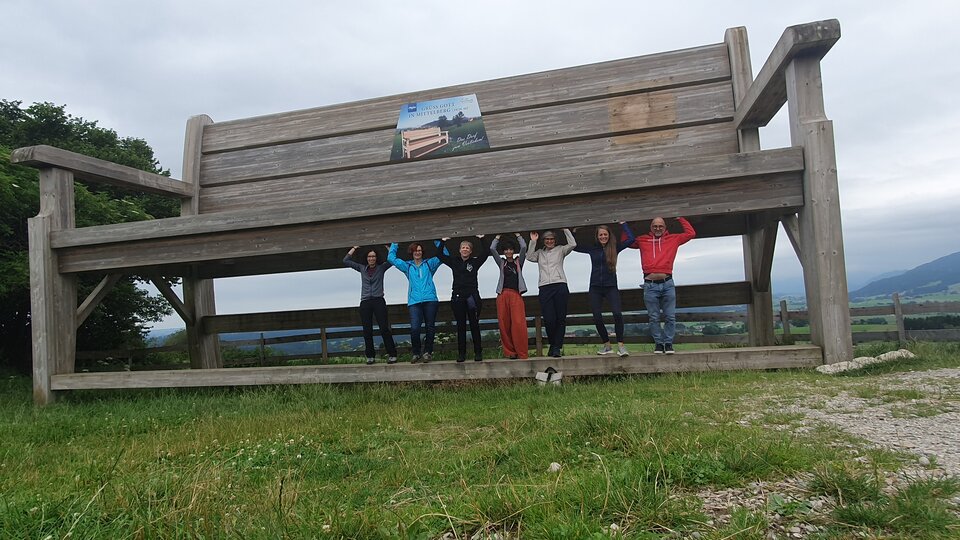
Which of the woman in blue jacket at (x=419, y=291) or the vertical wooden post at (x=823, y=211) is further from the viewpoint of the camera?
the woman in blue jacket at (x=419, y=291)

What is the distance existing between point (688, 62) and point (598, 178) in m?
2.74

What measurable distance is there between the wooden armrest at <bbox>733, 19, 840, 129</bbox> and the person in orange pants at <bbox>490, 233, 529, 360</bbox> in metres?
3.03

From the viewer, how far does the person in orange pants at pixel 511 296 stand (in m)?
6.52

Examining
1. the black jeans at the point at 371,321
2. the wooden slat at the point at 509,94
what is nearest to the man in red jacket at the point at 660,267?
the wooden slat at the point at 509,94

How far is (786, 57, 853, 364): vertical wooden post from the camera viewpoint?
531cm

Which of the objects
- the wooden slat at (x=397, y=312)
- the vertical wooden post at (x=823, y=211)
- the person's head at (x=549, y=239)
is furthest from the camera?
the wooden slat at (x=397, y=312)

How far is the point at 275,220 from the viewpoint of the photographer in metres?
6.53

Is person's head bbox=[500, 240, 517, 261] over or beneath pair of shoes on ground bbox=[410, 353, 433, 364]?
over

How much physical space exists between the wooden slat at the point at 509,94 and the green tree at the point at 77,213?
14.2 ft

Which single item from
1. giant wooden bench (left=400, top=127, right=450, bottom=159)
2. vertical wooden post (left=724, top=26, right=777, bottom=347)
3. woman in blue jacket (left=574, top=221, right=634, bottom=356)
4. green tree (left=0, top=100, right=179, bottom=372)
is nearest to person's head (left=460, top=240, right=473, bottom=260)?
woman in blue jacket (left=574, top=221, right=634, bottom=356)

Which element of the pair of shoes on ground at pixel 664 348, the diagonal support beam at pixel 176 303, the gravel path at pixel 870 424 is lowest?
the gravel path at pixel 870 424

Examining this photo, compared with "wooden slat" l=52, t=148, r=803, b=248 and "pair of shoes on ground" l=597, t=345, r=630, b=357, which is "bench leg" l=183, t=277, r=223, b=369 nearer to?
"wooden slat" l=52, t=148, r=803, b=248

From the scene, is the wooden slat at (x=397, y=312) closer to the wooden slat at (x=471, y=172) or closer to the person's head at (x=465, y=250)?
the wooden slat at (x=471, y=172)

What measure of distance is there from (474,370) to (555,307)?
124 cm
